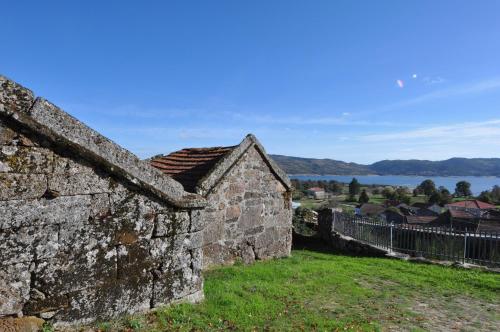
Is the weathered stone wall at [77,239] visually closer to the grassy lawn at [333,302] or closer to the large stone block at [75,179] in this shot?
the large stone block at [75,179]

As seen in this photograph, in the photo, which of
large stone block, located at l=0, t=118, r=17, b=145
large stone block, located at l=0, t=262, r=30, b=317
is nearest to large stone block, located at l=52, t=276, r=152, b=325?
large stone block, located at l=0, t=262, r=30, b=317

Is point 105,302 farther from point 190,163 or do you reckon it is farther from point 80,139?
point 190,163

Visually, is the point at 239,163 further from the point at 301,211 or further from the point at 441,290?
the point at 301,211

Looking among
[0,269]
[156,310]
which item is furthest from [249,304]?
[0,269]

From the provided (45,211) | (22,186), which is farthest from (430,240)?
(22,186)

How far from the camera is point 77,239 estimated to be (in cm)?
416

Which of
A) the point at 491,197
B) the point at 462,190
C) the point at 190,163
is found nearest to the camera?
the point at 190,163

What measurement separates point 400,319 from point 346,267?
167 inches

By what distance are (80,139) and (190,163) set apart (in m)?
5.86

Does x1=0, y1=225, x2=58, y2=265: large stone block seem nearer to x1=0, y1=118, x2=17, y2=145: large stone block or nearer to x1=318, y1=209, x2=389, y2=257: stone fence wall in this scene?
x1=0, y1=118, x2=17, y2=145: large stone block

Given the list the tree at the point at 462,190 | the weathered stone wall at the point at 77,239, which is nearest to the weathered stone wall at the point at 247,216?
the weathered stone wall at the point at 77,239

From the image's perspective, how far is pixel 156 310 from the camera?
15.8 ft

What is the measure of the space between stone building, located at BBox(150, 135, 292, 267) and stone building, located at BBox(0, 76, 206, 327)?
10.7 ft

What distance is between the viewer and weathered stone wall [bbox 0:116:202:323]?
375 centimetres
